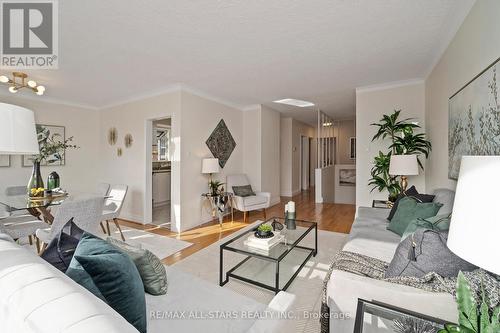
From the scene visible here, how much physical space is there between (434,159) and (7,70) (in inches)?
232

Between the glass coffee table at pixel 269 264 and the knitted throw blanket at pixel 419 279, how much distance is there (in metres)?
0.61

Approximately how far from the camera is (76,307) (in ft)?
1.91

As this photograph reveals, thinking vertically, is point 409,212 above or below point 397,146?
below

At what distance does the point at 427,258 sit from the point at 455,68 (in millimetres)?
2176

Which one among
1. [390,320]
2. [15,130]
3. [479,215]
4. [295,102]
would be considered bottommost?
[390,320]

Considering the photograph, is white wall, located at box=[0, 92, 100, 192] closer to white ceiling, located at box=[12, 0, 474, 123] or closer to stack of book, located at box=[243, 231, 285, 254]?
white ceiling, located at box=[12, 0, 474, 123]

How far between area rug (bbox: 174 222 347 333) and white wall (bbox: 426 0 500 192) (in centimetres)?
158

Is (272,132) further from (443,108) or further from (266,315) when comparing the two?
(266,315)

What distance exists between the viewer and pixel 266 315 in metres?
0.98

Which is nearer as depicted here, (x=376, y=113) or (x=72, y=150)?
(x=376, y=113)

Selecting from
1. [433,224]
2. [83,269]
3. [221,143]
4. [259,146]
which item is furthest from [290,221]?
[259,146]

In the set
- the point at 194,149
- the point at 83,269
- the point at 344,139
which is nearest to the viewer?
the point at 83,269

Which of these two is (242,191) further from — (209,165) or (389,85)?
(389,85)

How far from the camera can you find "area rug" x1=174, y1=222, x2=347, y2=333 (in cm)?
179
